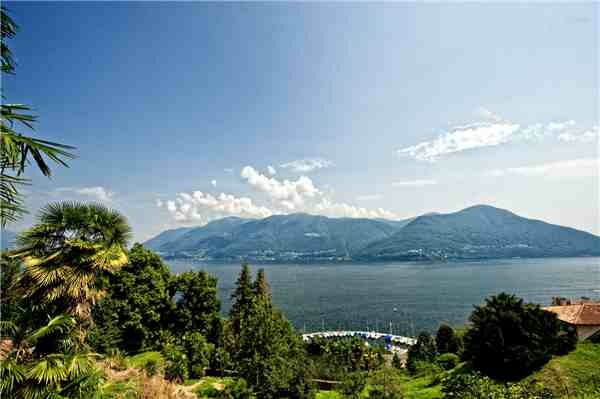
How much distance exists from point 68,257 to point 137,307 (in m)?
14.2

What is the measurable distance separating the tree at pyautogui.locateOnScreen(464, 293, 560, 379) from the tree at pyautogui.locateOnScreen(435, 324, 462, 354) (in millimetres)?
15634

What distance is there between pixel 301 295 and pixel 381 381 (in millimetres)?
87981

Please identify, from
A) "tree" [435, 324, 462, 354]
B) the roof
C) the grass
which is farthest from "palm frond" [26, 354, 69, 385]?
"tree" [435, 324, 462, 354]

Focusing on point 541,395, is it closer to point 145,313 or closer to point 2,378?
point 2,378

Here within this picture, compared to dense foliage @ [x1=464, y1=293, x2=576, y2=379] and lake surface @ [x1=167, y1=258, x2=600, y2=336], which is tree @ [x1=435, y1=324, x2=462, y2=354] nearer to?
dense foliage @ [x1=464, y1=293, x2=576, y2=379]

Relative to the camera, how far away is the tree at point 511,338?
12.4 metres

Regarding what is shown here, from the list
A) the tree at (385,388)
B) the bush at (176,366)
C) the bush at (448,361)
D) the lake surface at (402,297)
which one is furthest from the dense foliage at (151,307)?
the lake surface at (402,297)

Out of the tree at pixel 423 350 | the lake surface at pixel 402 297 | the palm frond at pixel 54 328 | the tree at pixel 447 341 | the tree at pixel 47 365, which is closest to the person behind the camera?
the tree at pixel 47 365

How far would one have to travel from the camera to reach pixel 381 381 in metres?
9.03

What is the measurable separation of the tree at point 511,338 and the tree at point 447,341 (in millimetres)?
15634

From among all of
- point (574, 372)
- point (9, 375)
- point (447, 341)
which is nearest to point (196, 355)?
point (9, 375)

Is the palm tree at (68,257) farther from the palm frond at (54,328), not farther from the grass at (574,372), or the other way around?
the grass at (574,372)

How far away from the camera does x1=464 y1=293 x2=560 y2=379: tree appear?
1238 centimetres

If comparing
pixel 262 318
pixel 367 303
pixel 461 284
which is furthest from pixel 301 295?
pixel 262 318
